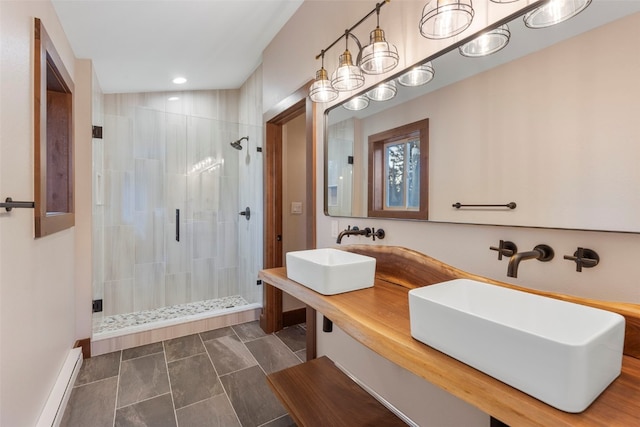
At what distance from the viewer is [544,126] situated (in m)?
0.84

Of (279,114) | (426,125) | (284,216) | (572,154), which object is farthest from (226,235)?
(572,154)

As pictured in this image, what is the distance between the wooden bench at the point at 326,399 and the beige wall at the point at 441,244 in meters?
0.08

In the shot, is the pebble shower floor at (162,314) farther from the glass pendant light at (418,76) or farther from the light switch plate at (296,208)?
the glass pendant light at (418,76)

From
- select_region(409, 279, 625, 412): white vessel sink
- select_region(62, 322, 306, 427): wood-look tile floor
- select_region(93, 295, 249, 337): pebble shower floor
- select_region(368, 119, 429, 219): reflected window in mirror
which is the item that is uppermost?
select_region(368, 119, 429, 219): reflected window in mirror

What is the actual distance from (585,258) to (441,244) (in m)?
0.45

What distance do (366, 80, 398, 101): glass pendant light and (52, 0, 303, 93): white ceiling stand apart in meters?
1.25

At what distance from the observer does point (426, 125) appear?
122 centimetres

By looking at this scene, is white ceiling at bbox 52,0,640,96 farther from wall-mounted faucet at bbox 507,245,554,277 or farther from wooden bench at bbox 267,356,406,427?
wooden bench at bbox 267,356,406,427

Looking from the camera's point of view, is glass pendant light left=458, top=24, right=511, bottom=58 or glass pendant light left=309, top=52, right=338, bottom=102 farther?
glass pendant light left=309, top=52, right=338, bottom=102

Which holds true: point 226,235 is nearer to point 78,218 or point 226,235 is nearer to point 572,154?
point 78,218

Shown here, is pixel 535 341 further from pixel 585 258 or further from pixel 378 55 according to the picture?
pixel 378 55

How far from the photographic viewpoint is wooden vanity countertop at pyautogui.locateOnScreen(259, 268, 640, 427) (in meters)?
0.47

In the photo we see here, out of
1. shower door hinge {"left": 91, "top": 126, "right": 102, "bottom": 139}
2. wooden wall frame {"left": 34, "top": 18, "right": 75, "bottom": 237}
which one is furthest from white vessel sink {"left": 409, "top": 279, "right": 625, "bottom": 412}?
shower door hinge {"left": 91, "top": 126, "right": 102, "bottom": 139}

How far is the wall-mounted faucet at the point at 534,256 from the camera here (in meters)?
0.76
